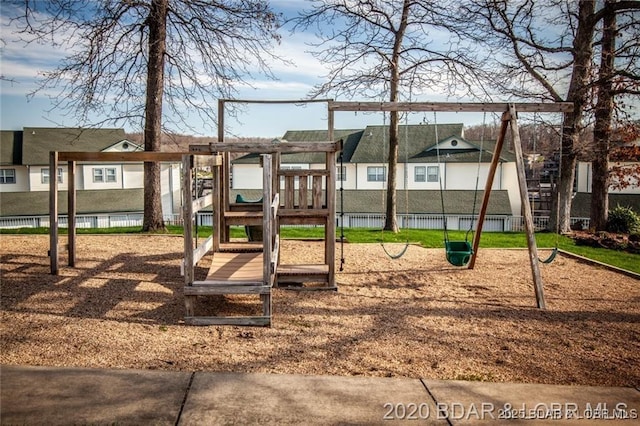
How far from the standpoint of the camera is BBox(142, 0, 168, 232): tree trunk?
554 inches

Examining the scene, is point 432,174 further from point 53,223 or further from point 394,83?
point 53,223

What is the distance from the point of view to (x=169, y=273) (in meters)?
8.87

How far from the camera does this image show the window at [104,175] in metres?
37.5

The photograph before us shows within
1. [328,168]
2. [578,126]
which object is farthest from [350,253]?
[578,126]

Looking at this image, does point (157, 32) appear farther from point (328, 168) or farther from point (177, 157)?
point (328, 168)

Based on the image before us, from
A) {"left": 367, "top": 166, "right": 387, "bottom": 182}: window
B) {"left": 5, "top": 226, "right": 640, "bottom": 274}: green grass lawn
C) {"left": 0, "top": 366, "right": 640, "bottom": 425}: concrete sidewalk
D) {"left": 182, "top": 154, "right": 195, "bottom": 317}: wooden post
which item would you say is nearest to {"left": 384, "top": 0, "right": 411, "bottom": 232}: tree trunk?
{"left": 5, "top": 226, "right": 640, "bottom": 274}: green grass lawn

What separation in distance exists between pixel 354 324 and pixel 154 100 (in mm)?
10378

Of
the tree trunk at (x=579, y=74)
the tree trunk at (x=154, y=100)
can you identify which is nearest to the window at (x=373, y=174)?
the tree trunk at (x=579, y=74)

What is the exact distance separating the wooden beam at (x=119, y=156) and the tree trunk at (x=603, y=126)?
14.1 metres

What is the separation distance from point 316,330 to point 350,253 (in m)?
5.40

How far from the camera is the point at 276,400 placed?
13.1ft

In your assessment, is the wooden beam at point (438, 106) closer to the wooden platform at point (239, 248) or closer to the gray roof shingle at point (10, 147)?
the wooden platform at point (239, 248)

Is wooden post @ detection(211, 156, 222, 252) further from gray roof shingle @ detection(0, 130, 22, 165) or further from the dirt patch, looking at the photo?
gray roof shingle @ detection(0, 130, 22, 165)

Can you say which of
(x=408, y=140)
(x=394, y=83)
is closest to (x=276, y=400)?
(x=394, y=83)
